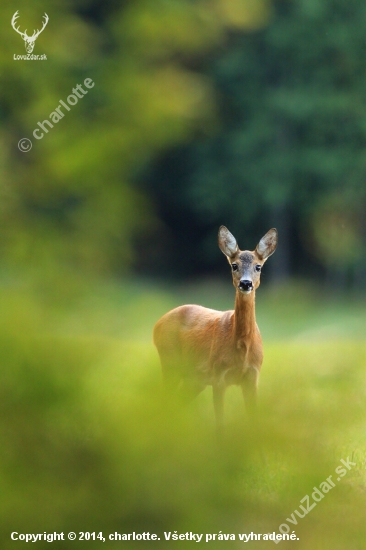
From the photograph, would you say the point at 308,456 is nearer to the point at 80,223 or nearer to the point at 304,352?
the point at 80,223

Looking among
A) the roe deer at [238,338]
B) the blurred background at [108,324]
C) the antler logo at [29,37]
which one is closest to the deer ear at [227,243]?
the roe deer at [238,338]

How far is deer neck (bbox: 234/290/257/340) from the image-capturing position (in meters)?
5.08

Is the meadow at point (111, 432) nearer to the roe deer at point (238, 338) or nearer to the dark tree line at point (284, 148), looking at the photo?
the roe deer at point (238, 338)

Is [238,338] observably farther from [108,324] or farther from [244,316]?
[108,324]

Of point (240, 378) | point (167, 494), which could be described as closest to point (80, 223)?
point (167, 494)

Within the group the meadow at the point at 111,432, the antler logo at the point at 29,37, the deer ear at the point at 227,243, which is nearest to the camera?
the meadow at the point at 111,432

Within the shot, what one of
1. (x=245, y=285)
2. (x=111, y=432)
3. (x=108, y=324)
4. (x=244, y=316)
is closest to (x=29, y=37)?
(x=108, y=324)

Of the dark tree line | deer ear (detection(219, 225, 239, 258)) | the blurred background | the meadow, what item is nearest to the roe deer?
deer ear (detection(219, 225, 239, 258))

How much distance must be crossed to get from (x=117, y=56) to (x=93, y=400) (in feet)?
2.15

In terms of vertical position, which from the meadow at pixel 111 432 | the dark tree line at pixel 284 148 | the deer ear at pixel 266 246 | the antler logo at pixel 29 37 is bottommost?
the meadow at pixel 111 432

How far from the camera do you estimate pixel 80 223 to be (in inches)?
60.3

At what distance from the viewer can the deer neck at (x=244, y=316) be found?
200 inches

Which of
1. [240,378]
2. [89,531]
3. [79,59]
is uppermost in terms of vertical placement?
[240,378]

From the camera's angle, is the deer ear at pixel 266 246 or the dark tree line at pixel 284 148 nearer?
the deer ear at pixel 266 246
